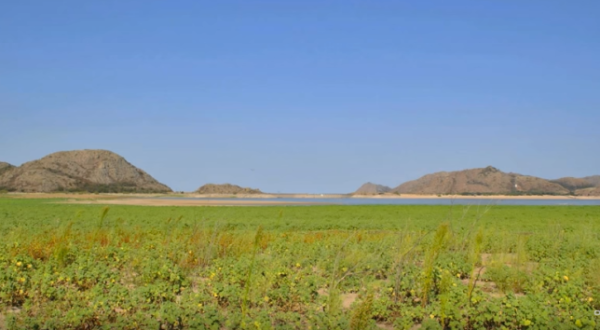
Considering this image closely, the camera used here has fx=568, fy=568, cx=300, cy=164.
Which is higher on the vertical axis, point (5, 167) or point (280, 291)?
point (5, 167)

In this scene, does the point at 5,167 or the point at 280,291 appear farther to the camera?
the point at 5,167

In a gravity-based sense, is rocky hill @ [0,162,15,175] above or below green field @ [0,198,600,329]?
above

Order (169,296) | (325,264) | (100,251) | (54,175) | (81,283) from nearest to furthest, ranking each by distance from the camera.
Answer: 1. (169,296)
2. (81,283)
3. (325,264)
4. (100,251)
5. (54,175)

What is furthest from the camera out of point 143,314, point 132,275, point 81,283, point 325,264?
point 325,264

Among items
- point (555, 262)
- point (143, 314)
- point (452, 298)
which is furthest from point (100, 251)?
point (555, 262)

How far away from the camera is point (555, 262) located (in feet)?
43.3

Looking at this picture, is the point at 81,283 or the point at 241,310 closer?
the point at 241,310

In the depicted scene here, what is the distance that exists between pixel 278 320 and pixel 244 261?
293cm

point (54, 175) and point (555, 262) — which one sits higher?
point (54, 175)

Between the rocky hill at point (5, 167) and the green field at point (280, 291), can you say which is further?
the rocky hill at point (5, 167)

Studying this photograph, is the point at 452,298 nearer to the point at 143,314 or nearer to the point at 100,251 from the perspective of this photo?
the point at 143,314

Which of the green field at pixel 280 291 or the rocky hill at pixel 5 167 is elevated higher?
the rocky hill at pixel 5 167

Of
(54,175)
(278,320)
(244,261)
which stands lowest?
(278,320)

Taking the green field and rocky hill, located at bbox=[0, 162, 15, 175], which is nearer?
the green field
